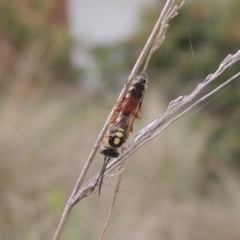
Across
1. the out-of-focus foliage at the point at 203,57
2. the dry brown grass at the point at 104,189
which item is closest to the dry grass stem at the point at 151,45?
the dry brown grass at the point at 104,189

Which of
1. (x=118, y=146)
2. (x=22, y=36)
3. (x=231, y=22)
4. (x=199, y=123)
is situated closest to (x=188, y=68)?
(x=231, y=22)

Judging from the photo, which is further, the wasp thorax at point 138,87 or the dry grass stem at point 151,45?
the wasp thorax at point 138,87

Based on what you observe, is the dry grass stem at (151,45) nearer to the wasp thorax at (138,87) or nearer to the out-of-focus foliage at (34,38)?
the wasp thorax at (138,87)

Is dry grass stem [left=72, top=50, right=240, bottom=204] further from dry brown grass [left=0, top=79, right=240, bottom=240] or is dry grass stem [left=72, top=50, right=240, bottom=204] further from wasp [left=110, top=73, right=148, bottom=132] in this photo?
dry brown grass [left=0, top=79, right=240, bottom=240]

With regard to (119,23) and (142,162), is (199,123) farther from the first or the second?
(119,23)

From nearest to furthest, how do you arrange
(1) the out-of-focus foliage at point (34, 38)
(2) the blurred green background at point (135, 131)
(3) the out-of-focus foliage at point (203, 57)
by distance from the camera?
(2) the blurred green background at point (135, 131) < (3) the out-of-focus foliage at point (203, 57) < (1) the out-of-focus foliage at point (34, 38)

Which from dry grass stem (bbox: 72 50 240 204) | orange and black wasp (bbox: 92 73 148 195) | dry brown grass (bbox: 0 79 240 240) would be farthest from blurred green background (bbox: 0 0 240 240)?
dry grass stem (bbox: 72 50 240 204)

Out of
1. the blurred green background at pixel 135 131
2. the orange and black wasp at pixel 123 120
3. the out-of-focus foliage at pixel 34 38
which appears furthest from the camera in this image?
the out-of-focus foliage at pixel 34 38

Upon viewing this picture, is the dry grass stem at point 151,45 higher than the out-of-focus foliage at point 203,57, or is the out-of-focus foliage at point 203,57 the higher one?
the out-of-focus foliage at point 203,57

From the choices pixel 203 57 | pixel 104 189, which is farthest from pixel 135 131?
pixel 203 57

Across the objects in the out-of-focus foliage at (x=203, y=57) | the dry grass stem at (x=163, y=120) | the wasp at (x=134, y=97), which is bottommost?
the dry grass stem at (x=163, y=120)
